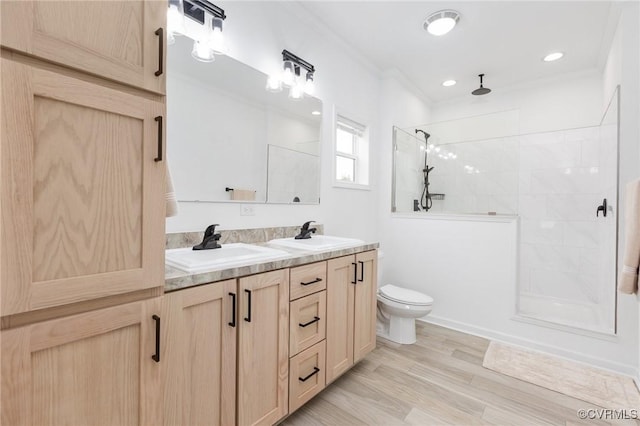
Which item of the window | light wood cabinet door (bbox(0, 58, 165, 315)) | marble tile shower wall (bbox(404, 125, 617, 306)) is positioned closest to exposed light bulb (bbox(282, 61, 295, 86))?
the window

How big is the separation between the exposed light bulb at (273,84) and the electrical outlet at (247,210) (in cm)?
84

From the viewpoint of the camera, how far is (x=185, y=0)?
59.5 inches

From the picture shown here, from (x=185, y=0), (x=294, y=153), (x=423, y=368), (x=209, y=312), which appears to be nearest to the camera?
(x=209, y=312)

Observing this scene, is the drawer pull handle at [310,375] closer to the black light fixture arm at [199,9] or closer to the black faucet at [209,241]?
the black faucet at [209,241]

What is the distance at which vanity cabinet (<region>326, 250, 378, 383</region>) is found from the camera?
171cm

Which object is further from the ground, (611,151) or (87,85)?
(611,151)

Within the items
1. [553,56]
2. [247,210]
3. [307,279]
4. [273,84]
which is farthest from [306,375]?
[553,56]

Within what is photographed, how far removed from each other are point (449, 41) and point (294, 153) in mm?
1824

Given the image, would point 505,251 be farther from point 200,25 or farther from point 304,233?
point 200,25

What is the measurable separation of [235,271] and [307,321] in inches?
23.3

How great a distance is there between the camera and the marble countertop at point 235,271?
3.28ft

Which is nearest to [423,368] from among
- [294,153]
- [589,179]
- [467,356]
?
[467,356]

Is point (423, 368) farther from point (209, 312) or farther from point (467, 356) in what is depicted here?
point (209, 312)

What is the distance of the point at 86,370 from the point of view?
0.79 meters
